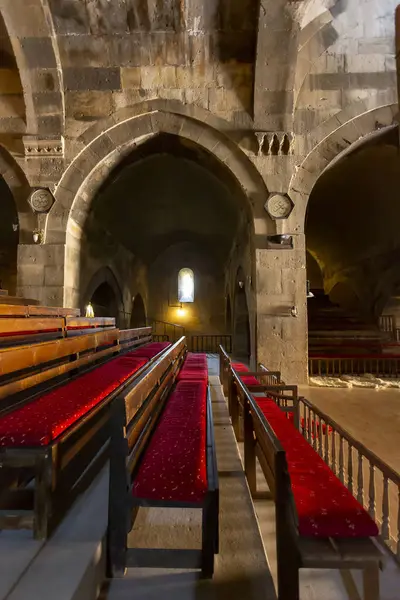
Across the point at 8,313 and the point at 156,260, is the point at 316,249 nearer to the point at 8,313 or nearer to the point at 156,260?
the point at 156,260

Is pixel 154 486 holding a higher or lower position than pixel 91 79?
lower

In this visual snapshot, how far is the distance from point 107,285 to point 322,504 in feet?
A: 33.3

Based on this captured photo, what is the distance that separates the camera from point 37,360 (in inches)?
95.9

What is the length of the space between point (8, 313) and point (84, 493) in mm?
1455

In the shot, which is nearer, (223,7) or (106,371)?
(106,371)

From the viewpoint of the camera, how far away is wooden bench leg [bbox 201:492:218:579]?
151cm

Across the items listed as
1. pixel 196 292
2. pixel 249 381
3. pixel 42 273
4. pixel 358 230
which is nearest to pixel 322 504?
pixel 249 381

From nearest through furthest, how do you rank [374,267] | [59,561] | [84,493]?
[59,561] → [84,493] → [374,267]

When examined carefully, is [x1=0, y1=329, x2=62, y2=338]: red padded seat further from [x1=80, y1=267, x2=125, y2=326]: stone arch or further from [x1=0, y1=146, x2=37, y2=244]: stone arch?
[x1=80, y1=267, x2=125, y2=326]: stone arch

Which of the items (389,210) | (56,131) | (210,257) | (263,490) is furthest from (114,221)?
(263,490)

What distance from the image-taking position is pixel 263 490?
8.23 feet

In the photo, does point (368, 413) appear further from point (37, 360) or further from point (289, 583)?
point (37, 360)

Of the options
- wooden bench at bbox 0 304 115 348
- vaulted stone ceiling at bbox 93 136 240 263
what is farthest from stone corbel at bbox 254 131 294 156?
wooden bench at bbox 0 304 115 348

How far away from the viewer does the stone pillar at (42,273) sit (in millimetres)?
6871
